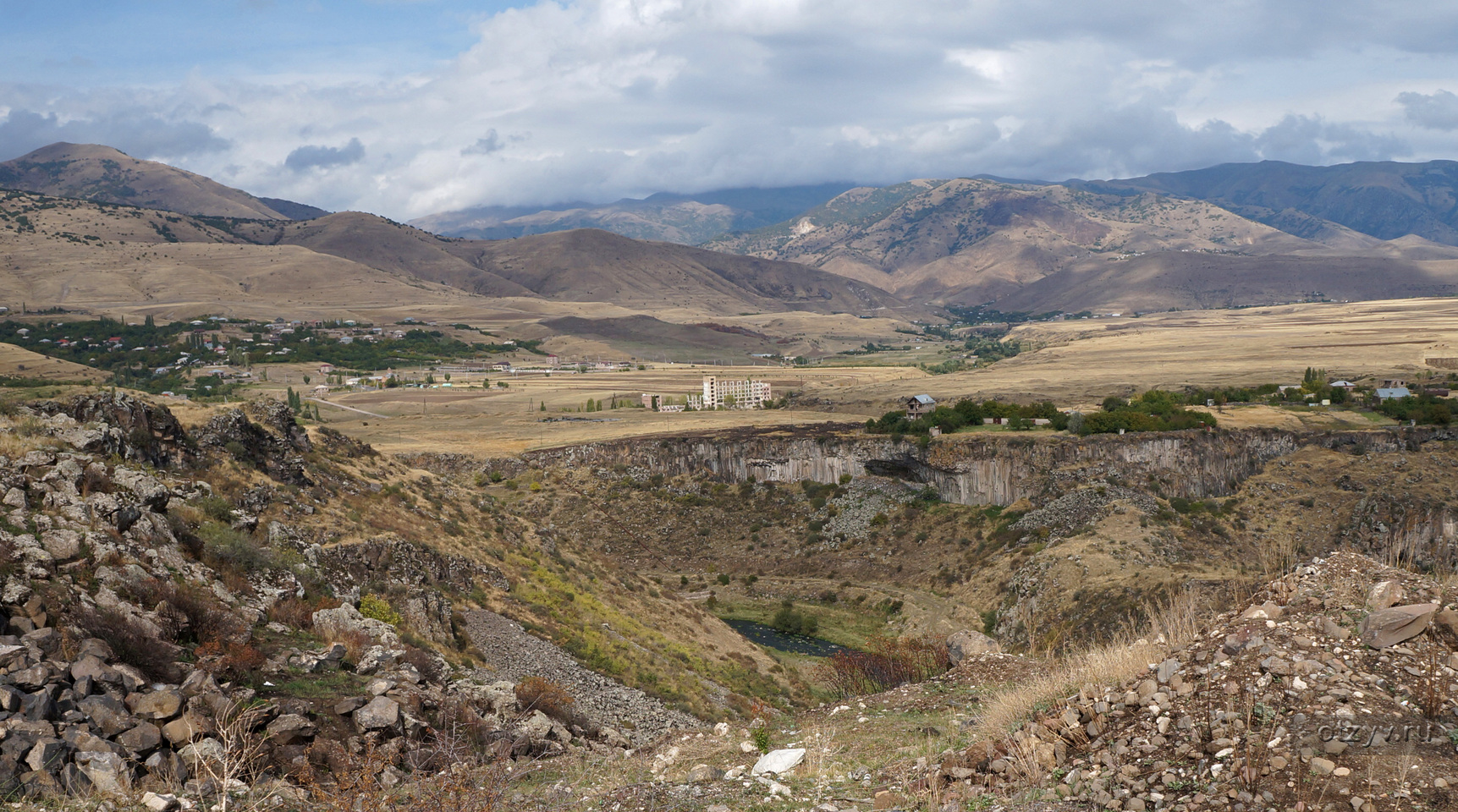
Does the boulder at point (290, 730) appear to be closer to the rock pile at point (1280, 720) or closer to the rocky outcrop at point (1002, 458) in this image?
the rock pile at point (1280, 720)

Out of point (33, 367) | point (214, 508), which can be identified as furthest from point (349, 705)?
point (33, 367)

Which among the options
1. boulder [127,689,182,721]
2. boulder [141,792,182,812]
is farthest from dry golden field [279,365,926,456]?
boulder [141,792,182,812]

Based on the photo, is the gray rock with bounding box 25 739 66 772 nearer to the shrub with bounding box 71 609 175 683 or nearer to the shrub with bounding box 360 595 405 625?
the shrub with bounding box 71 609 175 683

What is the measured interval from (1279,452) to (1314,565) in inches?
2309

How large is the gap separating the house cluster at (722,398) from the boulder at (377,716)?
10200 cm

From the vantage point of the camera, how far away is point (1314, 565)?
10258mm

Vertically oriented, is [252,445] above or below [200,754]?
above

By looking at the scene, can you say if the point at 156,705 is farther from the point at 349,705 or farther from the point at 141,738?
the point at 349,705

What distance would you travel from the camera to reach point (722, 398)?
12119 centimetres

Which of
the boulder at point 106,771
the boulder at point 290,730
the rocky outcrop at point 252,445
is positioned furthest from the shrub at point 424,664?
the rocky outcrop at point 252,445

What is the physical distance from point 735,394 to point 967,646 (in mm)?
100236

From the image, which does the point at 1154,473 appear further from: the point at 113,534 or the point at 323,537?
the point at 113,534

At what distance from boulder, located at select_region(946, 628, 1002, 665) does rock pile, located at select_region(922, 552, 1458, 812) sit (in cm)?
1161

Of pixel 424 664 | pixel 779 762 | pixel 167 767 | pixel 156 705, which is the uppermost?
pixel 156 705
